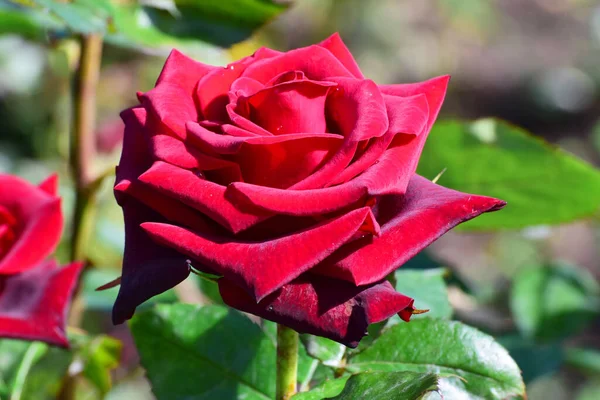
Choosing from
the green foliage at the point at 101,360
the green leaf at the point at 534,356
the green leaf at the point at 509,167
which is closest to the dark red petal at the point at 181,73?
the green leaf at the point at 509,167

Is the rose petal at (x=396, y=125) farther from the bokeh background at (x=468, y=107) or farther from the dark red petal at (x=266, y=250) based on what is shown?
the bokeh background at (x=468, y=107)

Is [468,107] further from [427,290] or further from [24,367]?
[24,367]

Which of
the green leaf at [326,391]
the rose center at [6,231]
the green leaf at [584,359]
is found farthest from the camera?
the green leaf at [584,359]

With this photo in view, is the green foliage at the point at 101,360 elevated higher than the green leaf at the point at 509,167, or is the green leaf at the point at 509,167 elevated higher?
the green leaf at the point at 509,167

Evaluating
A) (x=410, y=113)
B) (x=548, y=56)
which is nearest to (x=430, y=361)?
(x=410, y=113)

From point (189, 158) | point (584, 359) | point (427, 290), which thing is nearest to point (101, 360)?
point (427, 290)

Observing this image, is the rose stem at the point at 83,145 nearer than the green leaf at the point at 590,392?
Yes

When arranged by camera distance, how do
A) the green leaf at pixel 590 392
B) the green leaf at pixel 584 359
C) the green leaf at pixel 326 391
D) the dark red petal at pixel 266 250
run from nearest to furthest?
the dark red petal at pixel 266 250 < the green leaf at pixel 326 391 < the green leaf at pixel 584 359 < the green leaf at pixel 590 392

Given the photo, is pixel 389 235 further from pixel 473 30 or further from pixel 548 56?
pixel 548 56
